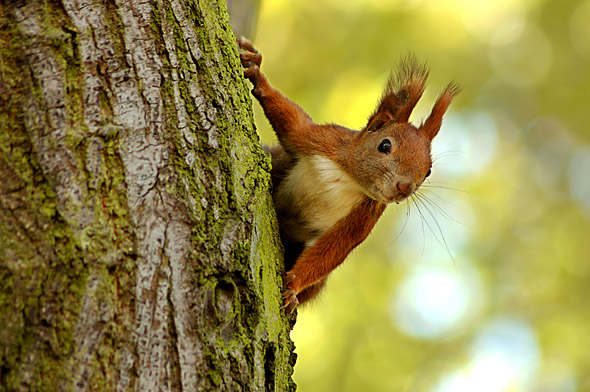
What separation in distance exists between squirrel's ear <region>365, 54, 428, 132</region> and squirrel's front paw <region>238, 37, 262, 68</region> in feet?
2.34

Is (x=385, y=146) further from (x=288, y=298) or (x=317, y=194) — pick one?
(x=288, y=298)

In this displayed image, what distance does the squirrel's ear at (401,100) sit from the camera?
3.60 metres

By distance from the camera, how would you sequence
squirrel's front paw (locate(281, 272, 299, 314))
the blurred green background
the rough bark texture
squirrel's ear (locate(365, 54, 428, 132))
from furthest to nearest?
the blurred green background → squirrel's ear (locate(365, 54, 428, 132)) → squirrel's front paw (locate(281, 272, 299, 314)) → the rough bark texture

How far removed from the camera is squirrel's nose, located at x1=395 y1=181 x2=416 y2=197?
327 centimetres

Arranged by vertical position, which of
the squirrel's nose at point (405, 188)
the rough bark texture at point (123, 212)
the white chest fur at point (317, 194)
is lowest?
the rough bark texture at point (123, 212)

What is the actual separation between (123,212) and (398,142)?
1.92 metres

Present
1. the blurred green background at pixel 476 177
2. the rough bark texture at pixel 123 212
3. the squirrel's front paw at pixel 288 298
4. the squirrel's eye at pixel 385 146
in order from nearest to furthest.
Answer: the rough bark texture at pixel 123 212, the squirrel's front paw at pixel 288 298, the squirrel's eye at pixel 385 146, the blurred green background at pixel 476 177

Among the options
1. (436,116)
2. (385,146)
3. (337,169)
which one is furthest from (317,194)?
(436,116)

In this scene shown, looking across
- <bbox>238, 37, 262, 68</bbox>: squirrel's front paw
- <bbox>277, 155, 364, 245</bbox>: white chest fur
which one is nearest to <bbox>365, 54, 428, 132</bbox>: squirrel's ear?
<bbox>277, 155, 364, 245</bbox>: white chest fur

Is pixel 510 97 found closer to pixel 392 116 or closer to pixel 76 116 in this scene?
pixel 392 116

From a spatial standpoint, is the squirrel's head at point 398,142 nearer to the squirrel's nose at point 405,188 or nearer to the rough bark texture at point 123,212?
the squirrel's nose at point 405,188

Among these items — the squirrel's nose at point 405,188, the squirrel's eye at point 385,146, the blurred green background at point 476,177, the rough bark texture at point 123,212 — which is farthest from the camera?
the blurred green background at point 476,177

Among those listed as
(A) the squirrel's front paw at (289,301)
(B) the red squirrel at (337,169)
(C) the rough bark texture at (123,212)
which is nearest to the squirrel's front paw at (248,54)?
(B) the red squirrel at (337,169)

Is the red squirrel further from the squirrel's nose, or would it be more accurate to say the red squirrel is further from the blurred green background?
the blurred green background
